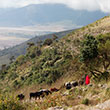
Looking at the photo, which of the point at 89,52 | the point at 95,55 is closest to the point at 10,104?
the point at 89,52

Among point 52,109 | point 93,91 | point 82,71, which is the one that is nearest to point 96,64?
point 82,71

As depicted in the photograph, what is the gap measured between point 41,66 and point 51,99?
30976 millimetres

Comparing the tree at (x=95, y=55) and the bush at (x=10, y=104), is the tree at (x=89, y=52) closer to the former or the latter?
the tree at (x=95, y=55)

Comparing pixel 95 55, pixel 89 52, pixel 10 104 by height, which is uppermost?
pixel 89 52

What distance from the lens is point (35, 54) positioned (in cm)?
5447

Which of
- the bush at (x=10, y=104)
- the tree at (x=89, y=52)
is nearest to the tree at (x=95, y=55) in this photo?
the tree at (x=89, y=52)

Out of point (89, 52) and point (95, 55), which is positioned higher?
point (89, 52)

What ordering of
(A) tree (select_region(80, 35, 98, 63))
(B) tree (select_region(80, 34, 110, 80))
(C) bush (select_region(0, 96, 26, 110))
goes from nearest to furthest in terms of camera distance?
(C) bush (select_region(0, 96, 26, 110)) → (B) tree (select_region(80, 34, 110, 80)) → (A) tree (select_region(80, 35, 98, 63))

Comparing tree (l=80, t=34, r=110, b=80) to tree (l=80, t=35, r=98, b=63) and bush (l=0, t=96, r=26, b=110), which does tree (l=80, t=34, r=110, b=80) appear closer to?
tree (l=80, t=35, r=98, b=63)

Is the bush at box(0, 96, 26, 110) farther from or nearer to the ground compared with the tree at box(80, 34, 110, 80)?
nearer to the ground

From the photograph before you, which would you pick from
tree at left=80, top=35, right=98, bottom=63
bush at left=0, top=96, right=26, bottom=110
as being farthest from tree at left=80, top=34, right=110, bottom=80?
bush at left=0, top=96, right=26, bottom=110

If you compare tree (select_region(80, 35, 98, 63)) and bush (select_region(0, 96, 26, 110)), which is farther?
tree (select_region(80, 35, 98, 63))

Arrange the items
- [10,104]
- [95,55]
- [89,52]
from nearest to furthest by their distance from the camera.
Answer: [10,104] < [89,52] < [95,55]

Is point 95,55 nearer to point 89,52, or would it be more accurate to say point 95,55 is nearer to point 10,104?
point 89,52
